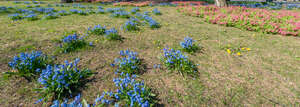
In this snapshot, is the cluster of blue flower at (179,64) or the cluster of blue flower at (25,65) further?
the cluster of blue flower at (179,64)

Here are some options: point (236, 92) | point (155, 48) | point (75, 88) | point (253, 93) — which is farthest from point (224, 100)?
point (75, 88)

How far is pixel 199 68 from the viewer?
13.1ft

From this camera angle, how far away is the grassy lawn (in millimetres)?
2936

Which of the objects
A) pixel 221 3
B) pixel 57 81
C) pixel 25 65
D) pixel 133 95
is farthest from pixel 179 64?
pixel 221 3

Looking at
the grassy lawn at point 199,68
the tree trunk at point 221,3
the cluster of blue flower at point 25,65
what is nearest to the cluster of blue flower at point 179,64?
the grassy lawn at point 199,68

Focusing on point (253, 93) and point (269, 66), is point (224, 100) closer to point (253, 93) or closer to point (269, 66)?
point (253, 93)

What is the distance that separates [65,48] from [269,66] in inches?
264

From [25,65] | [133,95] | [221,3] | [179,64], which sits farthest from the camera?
[221,3]

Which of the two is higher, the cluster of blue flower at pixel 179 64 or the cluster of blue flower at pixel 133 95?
the cluster of blue flower at pixel 179 64

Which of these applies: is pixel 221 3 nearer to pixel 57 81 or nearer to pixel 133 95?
pixel 133 95

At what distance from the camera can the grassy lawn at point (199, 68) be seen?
2.94m

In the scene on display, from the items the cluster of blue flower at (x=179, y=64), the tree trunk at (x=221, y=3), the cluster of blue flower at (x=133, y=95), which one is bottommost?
the cluster of blue flower at (x=133, y=95)

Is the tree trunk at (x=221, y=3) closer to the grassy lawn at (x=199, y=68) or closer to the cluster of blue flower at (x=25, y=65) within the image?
the grassy lawn at (x=199, y=68)

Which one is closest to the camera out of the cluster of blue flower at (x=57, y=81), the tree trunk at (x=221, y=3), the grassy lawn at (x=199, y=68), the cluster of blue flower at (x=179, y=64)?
the cluster of blue flower at (x=57, y=81)
